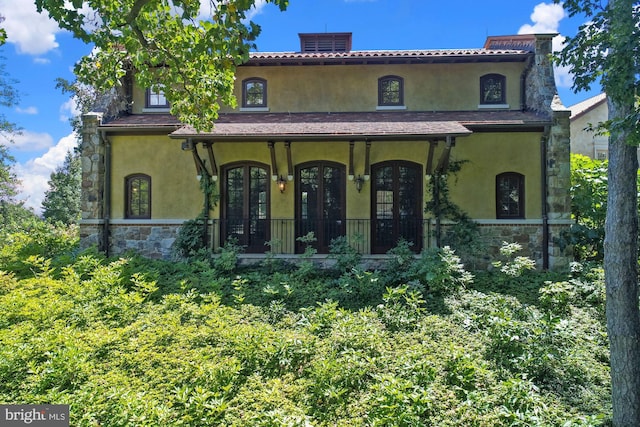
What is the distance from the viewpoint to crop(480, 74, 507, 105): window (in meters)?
11.7

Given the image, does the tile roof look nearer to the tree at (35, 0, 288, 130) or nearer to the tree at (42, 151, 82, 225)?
the tree at (35, 0, 288, 130)

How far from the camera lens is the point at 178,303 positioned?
6.95m

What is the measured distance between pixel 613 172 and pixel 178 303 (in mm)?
6828

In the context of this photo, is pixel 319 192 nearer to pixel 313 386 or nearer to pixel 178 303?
pixel 178 303

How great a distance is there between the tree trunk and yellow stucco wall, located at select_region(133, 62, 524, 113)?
797 centimetres

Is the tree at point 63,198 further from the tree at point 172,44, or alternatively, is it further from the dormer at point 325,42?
the tree at point 172,44

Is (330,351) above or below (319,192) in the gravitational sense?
below

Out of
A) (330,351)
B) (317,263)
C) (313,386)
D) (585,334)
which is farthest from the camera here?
(317,263)

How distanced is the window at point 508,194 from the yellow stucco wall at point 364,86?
8.08 feet

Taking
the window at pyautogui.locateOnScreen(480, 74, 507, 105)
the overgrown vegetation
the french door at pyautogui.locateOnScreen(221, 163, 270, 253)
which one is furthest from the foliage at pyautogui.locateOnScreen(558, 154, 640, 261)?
the french door at pyautogui.locateOnScreen(221, 163, 270, 253)

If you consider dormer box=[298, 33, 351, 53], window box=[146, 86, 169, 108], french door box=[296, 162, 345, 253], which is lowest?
french door box=[296, 162, 345, 253]

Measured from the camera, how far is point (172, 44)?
261 inches

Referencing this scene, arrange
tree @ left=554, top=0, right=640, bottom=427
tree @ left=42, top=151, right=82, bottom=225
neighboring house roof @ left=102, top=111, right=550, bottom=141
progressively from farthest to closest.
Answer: tree @ left=42, top=151, right=82, bottom=225 < neighboring house roof @ left=102, top=111, right=550, bottom=141 < tree @ left=554, top=0, right=640, bottom=427

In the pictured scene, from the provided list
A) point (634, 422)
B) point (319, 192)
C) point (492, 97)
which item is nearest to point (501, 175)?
point (492, 97)
